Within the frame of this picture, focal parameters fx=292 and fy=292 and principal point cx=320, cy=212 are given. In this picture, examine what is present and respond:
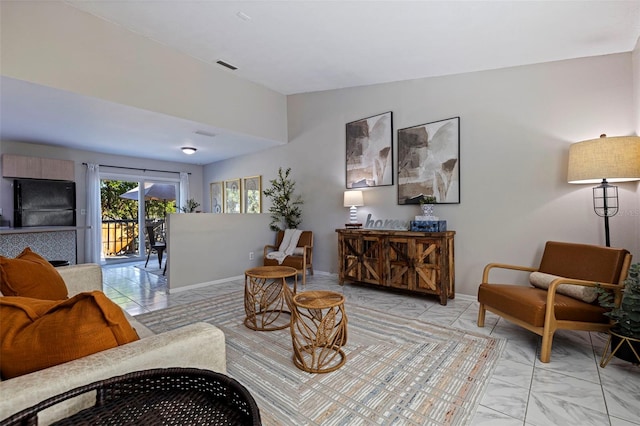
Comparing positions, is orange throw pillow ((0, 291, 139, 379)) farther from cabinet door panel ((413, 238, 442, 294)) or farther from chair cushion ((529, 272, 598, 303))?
cabinet door panel ((413, 238, 442, 294))

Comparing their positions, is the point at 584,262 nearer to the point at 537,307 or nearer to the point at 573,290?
the point at 573,290

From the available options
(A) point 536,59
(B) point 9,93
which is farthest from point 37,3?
(A) point 536,59

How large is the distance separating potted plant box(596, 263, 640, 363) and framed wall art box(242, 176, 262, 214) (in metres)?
5.45

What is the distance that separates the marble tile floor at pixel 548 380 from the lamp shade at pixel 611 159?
1419 mm

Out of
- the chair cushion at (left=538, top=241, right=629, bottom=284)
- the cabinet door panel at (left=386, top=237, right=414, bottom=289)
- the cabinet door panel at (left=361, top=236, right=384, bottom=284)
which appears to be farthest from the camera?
the cabinet door panel at (left=361, top=236, right=384, bottom=284)

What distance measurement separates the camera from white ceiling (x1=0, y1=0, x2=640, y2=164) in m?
2.56

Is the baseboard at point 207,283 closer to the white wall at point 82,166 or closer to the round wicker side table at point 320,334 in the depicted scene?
the round wicker side table at point 320,334

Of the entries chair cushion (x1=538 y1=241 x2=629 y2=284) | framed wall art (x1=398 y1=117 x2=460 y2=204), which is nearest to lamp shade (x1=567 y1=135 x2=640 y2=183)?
chair cushion (x1=538 y1=241 x2=629 y2=284)

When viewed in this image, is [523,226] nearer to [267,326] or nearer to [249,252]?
[267,326]

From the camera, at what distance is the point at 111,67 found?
3.36m

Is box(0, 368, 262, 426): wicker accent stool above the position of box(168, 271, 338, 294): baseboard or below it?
above

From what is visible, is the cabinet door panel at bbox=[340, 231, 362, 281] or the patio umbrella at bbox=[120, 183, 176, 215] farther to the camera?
the patio umbrella at bbox=[120, 183, 176, 215]

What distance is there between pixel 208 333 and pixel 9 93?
3872 millimetres

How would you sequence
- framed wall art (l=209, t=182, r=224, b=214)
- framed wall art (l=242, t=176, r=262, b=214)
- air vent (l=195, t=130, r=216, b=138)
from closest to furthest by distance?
air vent (l=195, t=130, r=216, b=138)
framed wall art (l=242, t=176, r=262, b=214)
framed wall art (l=209, t=182, r=224, b=214)
